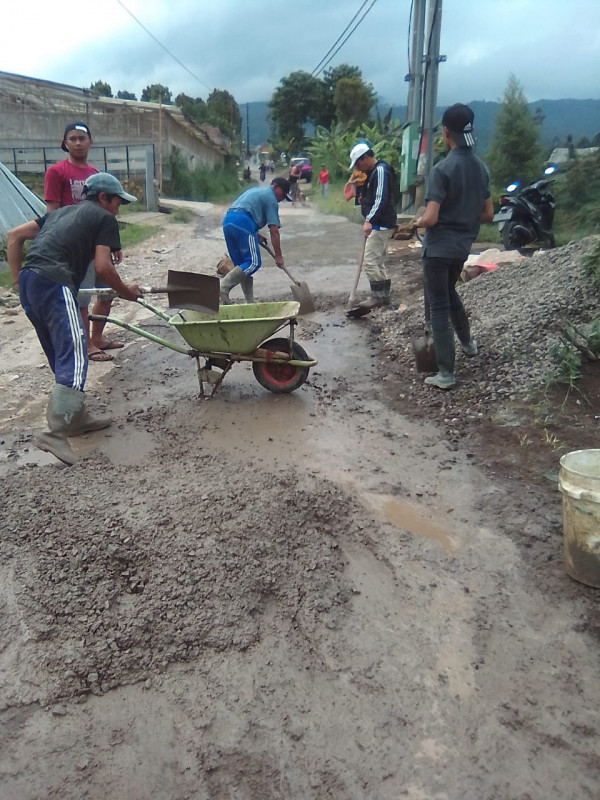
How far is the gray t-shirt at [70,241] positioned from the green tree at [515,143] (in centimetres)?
1230

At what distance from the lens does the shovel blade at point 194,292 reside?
4633mm

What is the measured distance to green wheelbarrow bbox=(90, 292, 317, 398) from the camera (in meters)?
4.69

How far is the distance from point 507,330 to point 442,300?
1.06 m

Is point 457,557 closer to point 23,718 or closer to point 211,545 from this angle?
point 211,545

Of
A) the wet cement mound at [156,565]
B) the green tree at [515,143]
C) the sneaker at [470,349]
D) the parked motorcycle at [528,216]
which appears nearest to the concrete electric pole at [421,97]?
the green tree at [515,143]

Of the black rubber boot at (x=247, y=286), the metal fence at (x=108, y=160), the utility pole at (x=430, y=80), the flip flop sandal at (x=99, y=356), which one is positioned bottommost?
the flip flop sandal at (x=99, y=356)

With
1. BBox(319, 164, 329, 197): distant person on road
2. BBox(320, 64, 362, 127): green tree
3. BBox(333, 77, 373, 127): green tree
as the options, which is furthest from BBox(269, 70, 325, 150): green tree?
BBox(319, 164, 329, 197): distant person on road

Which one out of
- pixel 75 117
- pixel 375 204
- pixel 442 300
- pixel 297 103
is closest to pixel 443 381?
pixel 442 300

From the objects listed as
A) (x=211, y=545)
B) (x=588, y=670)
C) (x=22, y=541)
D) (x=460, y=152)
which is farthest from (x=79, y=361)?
(x=588, y=670)

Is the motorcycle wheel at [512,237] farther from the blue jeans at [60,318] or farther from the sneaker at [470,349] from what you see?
the blue jeans at [60,318]

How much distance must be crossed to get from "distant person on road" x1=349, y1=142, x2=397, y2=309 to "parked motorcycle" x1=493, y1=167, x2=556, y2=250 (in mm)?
3091

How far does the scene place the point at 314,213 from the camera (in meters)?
21.3

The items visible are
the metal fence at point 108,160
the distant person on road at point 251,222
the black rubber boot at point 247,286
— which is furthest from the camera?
the metal fence at point 108,160

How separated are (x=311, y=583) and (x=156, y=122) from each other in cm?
2899
